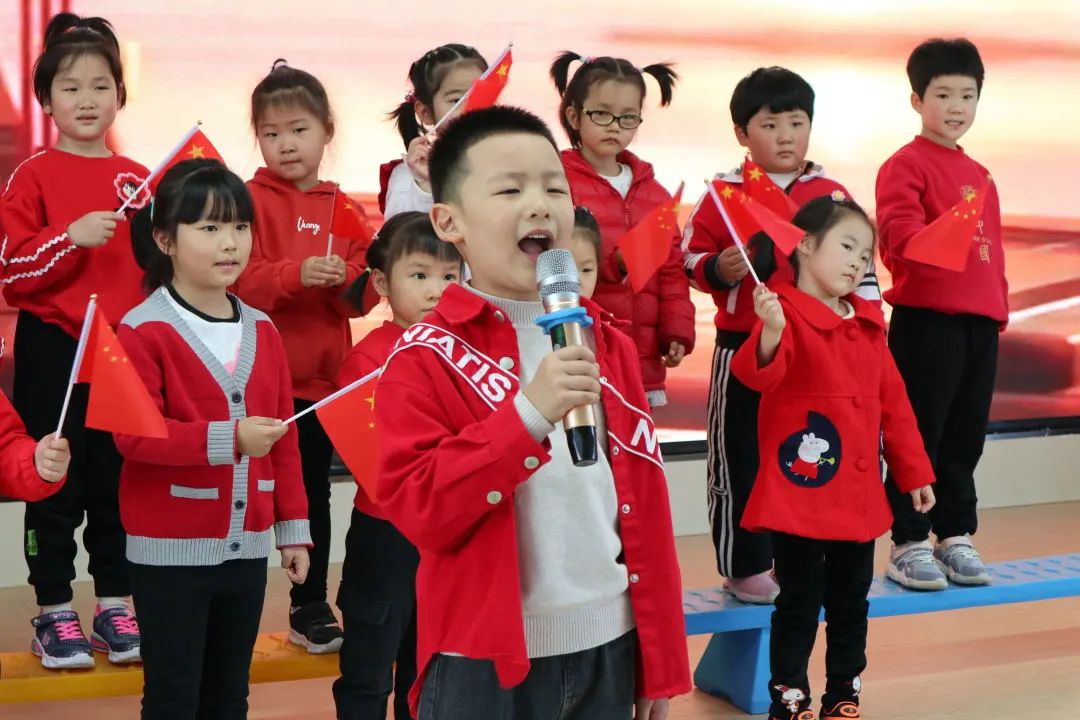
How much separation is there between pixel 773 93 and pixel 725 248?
365mm

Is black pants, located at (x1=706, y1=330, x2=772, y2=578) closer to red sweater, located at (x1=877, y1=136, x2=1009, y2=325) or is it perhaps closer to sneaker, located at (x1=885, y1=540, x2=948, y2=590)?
sneaker, located at (x1=885, y1=540, x2=948, y2=590)

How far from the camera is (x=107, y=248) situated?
2.69m

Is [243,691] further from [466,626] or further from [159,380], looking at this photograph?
[466,626]

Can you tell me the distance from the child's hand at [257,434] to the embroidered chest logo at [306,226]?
2.47 ft

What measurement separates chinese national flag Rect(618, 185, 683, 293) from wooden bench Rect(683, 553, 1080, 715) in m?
0.70

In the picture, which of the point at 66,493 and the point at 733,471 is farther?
the point at 733,471

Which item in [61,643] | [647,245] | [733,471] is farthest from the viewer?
[733,471]

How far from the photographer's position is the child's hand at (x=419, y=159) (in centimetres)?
274

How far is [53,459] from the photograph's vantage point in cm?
205

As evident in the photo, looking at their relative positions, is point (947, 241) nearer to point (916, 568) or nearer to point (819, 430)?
point (819, 430)

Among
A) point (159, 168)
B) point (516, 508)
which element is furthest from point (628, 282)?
point (516, 508)

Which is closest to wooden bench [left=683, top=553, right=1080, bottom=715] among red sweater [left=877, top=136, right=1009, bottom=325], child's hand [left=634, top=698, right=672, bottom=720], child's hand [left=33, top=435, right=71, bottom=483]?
red sweater [left=877, top=136, right=1009, bottom=325]

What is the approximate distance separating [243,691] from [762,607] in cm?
117

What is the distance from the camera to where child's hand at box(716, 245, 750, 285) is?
2.92 metres
